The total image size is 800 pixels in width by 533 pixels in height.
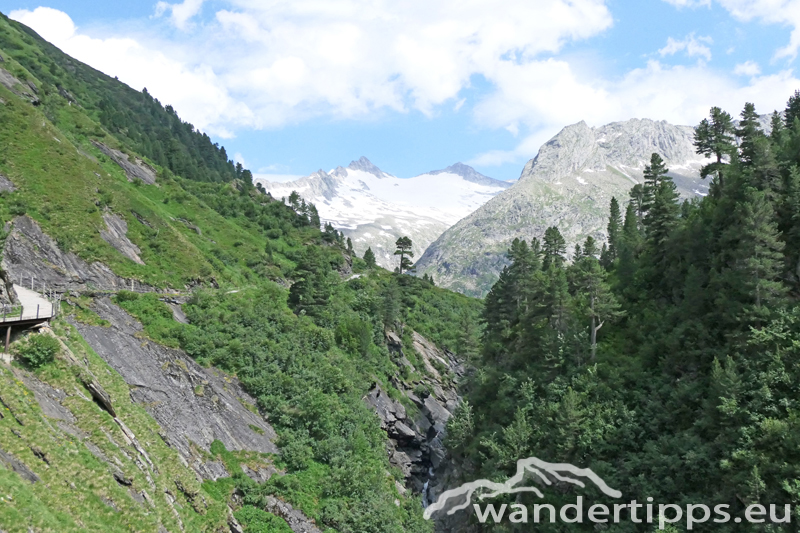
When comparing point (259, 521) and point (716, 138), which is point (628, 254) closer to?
point (716, 138)

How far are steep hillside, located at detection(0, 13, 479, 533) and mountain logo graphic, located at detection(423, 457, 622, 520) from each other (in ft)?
18.1

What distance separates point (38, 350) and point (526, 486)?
40372 mm

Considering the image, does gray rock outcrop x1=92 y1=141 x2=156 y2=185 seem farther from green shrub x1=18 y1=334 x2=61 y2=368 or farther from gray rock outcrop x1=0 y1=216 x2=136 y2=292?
green shrub x1=18 y1=334 x2=61 y2=368

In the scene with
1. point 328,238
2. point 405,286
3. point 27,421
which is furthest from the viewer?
point 328,238

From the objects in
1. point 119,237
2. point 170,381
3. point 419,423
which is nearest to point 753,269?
point 170,381

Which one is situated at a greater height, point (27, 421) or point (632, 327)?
point (632, 327)

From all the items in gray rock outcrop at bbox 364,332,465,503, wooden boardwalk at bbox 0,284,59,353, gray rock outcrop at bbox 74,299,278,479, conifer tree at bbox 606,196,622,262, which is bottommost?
gray rock outcrop at bbox 364,332,465,503

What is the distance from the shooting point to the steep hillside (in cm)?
2322

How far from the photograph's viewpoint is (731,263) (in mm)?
45844

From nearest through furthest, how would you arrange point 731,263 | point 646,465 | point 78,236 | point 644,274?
point 646,465
point 731,263
point 78,236
point 644,274

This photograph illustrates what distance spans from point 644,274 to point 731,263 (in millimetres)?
13391

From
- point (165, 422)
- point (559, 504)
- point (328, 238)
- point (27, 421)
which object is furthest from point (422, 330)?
point (27, 421)

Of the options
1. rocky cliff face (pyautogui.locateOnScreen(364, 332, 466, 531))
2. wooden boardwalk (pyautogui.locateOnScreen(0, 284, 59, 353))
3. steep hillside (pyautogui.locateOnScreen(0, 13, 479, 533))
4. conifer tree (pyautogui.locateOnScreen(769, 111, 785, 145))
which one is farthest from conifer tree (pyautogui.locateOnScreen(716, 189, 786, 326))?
wooden boardwalk (pyautogui.locateOnScreen(0, 284, 59, 353))

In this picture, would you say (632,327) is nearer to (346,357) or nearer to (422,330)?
(346,357)
